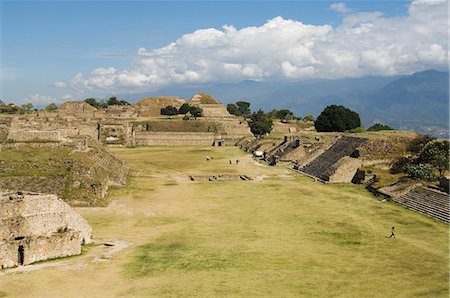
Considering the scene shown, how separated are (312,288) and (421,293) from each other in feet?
13.7

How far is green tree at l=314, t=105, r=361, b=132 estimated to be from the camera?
81.4 m

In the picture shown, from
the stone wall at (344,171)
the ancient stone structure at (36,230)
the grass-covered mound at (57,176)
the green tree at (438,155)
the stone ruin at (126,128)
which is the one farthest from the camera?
the stone ruin at (126,128)

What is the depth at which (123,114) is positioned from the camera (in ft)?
346

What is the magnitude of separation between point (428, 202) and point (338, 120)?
5109 centimetres

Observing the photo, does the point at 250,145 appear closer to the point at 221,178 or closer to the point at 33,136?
the point at 221,178

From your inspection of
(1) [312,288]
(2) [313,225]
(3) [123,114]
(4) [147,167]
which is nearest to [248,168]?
(4) [147,167]

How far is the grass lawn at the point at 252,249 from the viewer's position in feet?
54.9

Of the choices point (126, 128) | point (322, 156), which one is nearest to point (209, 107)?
point (126, 128)

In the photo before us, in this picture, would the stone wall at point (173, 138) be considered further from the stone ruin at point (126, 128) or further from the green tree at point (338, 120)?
the green tree at point (338, 120)

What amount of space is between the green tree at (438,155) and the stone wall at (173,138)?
2011 inches

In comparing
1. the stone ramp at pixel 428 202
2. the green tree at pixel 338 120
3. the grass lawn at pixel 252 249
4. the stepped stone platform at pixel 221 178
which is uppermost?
the green tree at pixel 338 120

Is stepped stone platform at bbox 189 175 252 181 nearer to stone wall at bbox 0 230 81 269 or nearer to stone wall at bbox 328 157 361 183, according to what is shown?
stone wall at bbox 328 157 361 183

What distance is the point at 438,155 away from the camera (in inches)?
1515

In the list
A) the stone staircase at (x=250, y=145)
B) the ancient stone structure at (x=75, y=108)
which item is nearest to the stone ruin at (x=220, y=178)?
the stone staircase at (x=250, y=145)
